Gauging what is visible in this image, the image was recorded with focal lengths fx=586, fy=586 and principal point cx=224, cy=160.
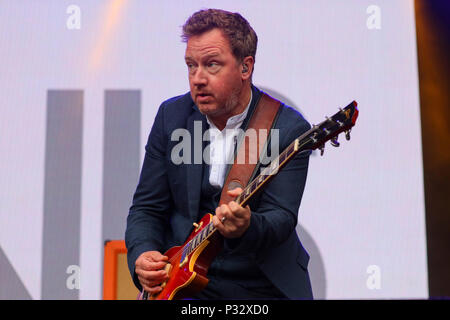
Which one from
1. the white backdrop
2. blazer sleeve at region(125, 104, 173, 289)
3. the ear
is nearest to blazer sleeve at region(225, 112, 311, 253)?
the ear

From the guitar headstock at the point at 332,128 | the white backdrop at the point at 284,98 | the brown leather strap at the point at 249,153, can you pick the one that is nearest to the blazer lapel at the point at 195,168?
the brown leather strap at the point at 249,153

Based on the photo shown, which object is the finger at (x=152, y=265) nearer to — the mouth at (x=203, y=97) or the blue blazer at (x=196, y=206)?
the blue blazer at (x=196, y=206)

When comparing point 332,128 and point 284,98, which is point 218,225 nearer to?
point 332,128

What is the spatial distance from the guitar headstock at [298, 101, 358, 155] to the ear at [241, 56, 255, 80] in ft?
1.77

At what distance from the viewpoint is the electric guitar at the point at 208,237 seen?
202cm

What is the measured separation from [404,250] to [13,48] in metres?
2.52

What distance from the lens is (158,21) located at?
11.2 ft

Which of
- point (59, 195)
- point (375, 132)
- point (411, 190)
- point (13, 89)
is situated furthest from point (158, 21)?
point (411, 190)

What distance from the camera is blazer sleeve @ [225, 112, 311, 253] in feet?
6.94

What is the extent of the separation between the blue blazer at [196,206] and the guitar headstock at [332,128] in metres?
0.29

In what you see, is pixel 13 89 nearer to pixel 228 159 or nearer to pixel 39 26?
pixel 39 26
